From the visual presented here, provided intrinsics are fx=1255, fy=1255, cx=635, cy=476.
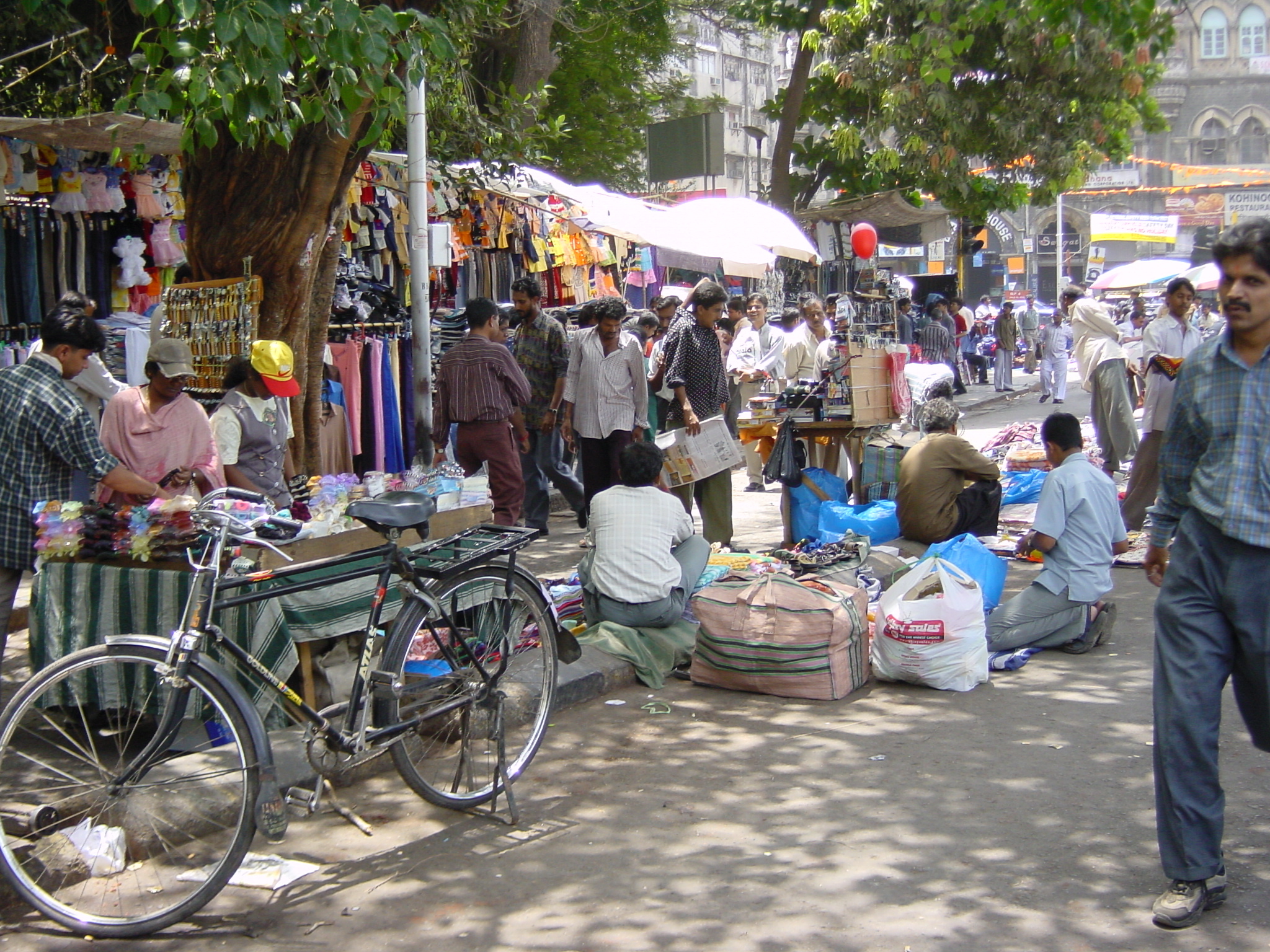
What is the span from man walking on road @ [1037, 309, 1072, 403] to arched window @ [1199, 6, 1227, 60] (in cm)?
5038

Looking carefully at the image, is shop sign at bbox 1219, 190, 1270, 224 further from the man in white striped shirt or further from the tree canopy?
the man in white striped shirt

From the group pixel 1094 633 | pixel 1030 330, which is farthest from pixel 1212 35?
pixel 1094 633

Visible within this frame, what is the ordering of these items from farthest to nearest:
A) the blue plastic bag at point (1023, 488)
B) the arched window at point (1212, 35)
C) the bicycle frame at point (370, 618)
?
the arched window at point (1212, 35) → the blue plastic bag at point (1023, 488) → the bicycle frame at point (370, 618)

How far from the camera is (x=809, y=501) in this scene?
9.07 meters

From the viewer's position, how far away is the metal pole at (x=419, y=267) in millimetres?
8148

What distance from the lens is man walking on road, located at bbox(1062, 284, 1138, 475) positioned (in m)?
11.6

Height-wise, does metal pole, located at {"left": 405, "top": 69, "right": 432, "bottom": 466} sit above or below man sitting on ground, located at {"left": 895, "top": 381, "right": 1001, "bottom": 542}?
above

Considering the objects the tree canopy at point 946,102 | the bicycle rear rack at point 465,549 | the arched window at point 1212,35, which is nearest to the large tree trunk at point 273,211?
the bicycle rear rack at point 465,549

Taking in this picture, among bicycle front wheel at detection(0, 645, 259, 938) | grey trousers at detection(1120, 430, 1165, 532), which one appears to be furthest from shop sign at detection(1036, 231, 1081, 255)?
bicycle front wheel at detection(0, 645, 259, 938)

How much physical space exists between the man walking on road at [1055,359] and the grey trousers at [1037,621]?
15053 mm

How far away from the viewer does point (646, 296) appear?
16562 mm

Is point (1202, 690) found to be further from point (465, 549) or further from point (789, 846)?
point (465, 549)

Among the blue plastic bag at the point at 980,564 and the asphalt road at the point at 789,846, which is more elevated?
the blue plastic bag at the point at 980,564

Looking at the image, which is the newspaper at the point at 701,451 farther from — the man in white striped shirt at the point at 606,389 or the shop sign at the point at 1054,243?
the shop sign at the point at 1054,243
